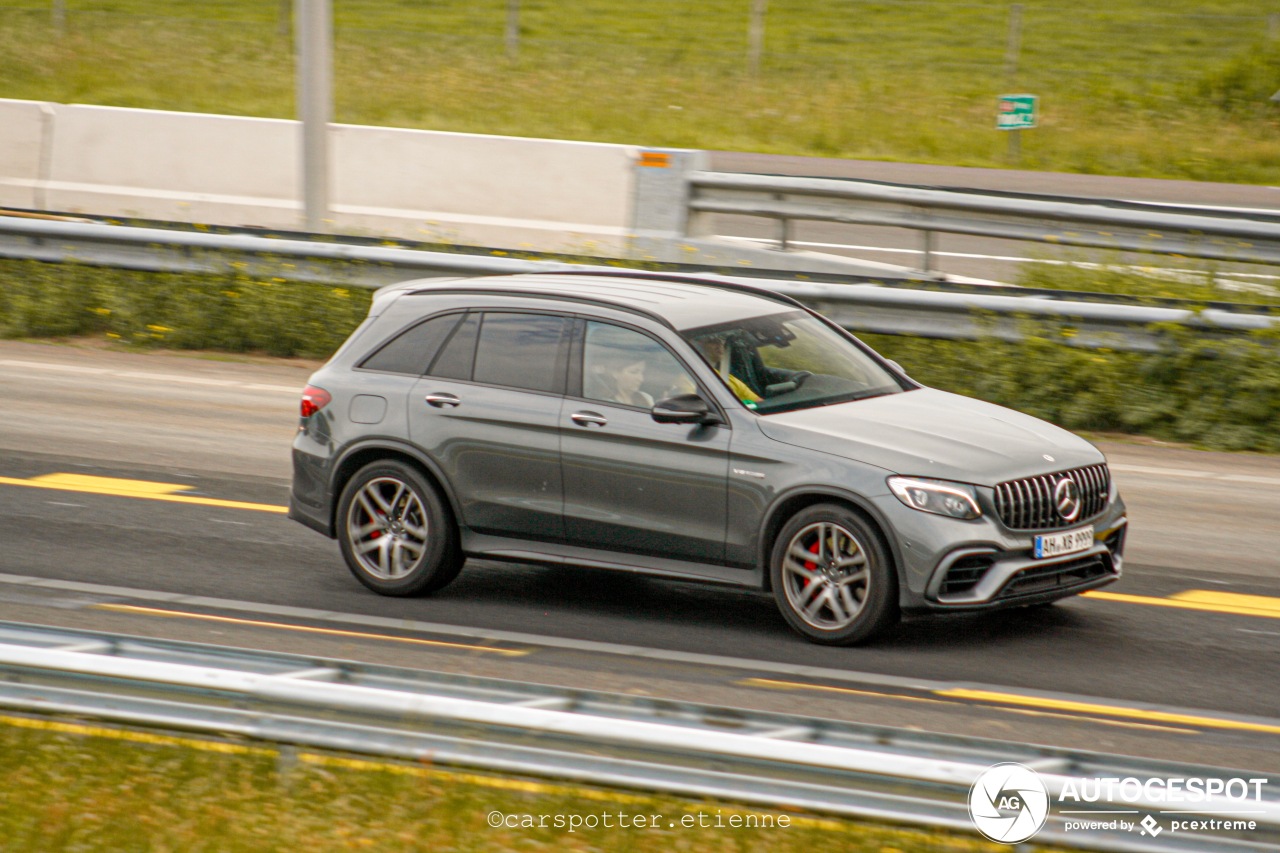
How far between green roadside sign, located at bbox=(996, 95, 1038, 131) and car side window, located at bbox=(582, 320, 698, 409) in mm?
20989

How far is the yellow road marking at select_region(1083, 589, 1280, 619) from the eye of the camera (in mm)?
8594

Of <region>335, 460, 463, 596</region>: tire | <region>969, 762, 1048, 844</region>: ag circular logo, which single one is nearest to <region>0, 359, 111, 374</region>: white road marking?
<region>335, 460, 463, 596</region>: tire

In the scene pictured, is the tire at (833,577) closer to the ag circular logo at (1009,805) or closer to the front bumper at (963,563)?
the front bumper at (963,563)

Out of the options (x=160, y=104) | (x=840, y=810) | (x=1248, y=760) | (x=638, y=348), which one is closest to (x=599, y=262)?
(x=638, y=348)

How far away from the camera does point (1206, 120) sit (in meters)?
31.5

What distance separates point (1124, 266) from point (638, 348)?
8.15m

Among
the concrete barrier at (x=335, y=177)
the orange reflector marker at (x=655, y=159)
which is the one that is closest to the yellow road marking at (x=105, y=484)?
the concrete barrier at (x=335, y=177)

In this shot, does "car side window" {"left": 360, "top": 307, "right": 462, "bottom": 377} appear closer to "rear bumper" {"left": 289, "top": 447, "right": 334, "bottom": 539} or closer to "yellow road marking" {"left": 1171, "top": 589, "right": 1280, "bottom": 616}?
"rear bumper" {"left": 289, "top": 447, "right": 334, "bottom": 539}

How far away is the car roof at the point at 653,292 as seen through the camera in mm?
8570

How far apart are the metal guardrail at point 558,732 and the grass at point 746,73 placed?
82.7ft

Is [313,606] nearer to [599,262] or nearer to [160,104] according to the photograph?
[599,262]

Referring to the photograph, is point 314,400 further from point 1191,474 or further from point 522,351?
point 1191,474

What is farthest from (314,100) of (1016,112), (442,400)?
(1016,112)

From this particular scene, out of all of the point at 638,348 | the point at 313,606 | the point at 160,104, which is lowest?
the point at 313,606
